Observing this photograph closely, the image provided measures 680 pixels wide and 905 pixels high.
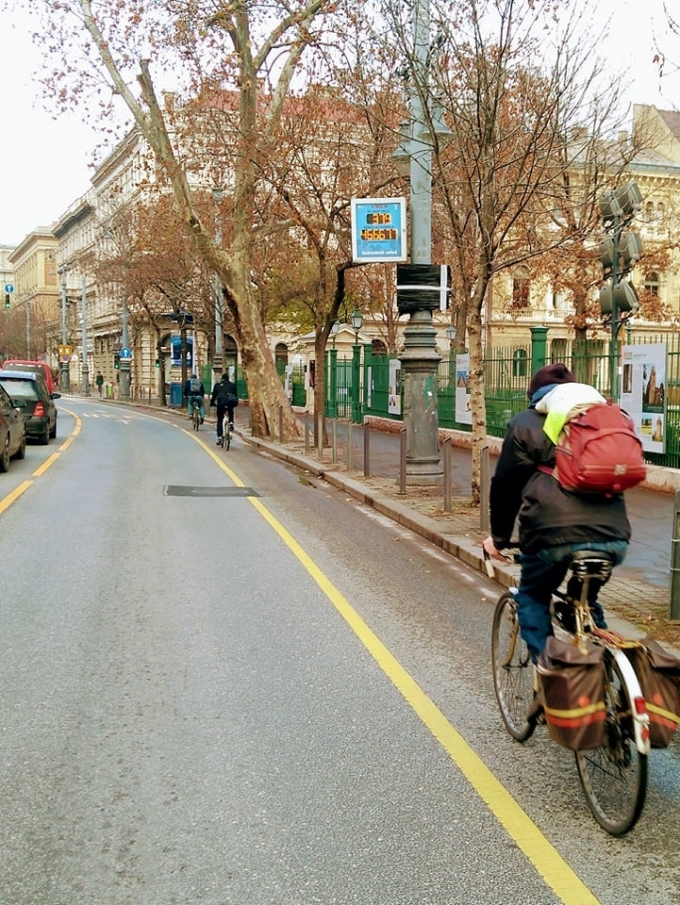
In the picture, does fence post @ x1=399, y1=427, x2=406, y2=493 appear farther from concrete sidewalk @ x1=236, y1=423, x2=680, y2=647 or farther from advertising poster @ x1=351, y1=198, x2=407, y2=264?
advertising poster @ x1=351, y1=198, x2=407, y2=264

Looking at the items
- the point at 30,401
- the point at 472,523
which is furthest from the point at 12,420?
the point at 472,523

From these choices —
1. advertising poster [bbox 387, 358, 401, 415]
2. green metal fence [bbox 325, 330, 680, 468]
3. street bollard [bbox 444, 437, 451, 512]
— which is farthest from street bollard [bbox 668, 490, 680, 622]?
advertising poster [bbox 387, 358, 401, 415]

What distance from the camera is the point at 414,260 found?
14031 mm

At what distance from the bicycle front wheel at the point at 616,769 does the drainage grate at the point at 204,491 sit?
423 inches

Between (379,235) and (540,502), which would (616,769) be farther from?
(379,235)

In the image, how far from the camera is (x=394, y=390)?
2630 cm

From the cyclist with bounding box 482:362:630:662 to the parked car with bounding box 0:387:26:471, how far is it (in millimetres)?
13107

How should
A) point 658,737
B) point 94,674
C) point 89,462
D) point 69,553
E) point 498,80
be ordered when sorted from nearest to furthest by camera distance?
point 658,737 → point 94,674 → point 69,553 → point 498,80 → point 89,462

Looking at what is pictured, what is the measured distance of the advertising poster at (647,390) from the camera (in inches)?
555

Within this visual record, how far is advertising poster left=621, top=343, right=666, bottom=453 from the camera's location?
1409 cm

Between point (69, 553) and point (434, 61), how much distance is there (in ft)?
23.4

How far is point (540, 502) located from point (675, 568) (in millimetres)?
3122

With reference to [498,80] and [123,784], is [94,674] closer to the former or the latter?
[123,784]

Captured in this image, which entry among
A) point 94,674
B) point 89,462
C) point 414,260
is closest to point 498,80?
point 414,260
